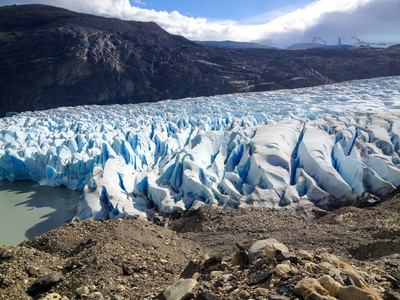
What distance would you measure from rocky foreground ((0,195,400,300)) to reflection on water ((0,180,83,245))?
5.61 ft

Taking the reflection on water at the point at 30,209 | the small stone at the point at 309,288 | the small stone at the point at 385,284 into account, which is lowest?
the reflection on water at the point at 30,209

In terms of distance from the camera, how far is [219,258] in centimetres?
232

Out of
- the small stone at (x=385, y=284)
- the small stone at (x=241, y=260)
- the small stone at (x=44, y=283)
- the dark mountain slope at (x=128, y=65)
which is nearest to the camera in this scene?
the small stone at (x=385, y=284)

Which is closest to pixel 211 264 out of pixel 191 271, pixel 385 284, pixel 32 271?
pixel 191 271

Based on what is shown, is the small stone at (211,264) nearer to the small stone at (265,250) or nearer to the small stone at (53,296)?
the small stone at (265,250)

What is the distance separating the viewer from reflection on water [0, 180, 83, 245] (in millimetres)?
4875

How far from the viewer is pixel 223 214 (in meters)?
4.20

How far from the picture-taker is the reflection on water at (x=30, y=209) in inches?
192

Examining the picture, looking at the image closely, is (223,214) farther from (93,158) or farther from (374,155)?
(93,158)

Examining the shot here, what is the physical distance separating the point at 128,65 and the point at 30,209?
894 inches

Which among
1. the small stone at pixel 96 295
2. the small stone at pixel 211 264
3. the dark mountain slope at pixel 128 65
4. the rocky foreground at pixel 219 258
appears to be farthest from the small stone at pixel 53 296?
the dark mountain slope at pixel 128 65

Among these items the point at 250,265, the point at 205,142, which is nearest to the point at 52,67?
the point at 205,142

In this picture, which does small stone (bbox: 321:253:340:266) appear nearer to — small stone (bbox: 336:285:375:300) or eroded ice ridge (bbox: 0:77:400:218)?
small stone (bbox: 336:285:375:300)

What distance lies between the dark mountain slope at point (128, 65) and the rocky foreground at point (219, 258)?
22.8 meters
